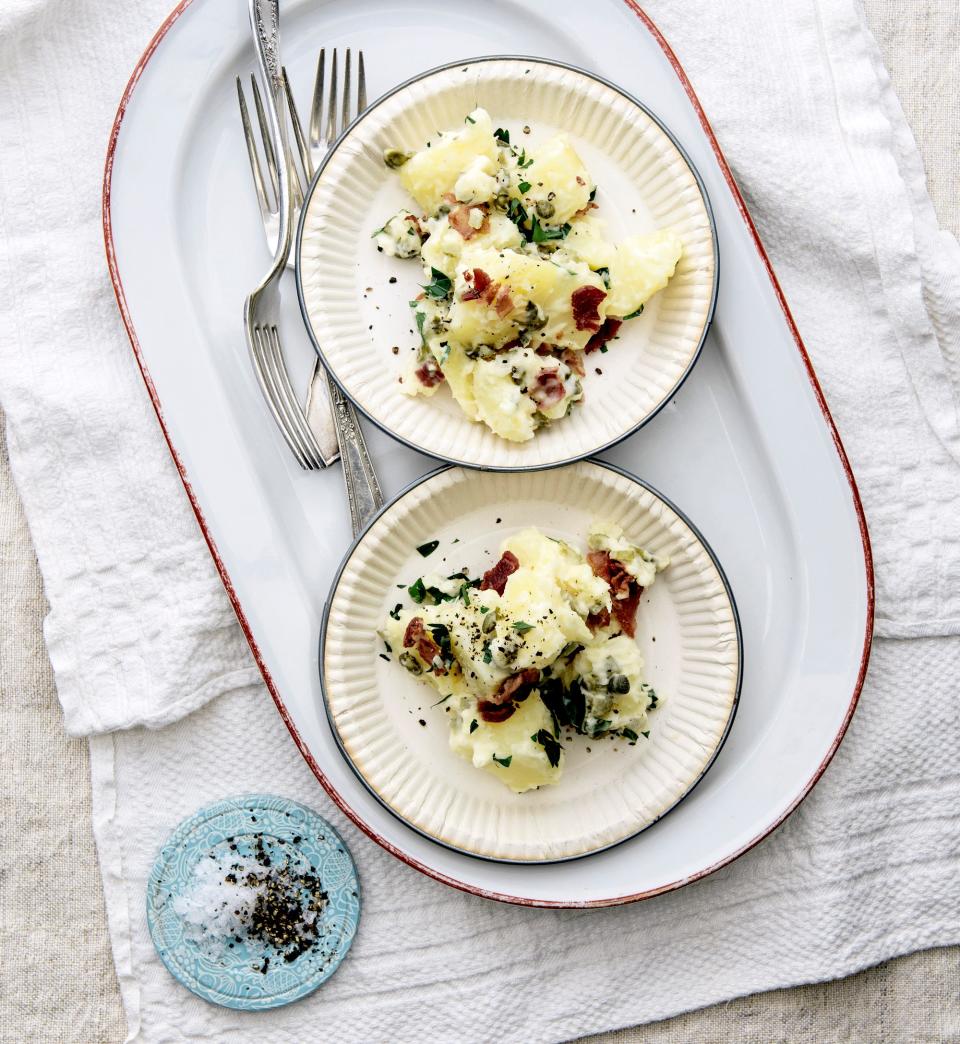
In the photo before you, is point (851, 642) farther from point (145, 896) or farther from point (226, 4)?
point (226, 4)

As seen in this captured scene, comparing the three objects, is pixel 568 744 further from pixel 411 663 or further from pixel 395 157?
pixel 395 157

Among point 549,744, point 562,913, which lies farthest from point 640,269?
point 562,913

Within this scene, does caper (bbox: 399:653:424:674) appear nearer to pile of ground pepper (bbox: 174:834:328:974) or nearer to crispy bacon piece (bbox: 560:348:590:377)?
pile of ground pepper (bbox: 174:834:328:974)

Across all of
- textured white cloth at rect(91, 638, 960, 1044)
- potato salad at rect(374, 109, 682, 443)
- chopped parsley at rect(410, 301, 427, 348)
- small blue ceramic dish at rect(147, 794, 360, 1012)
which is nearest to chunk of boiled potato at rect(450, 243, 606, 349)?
potato salad at rect(374, 109, 682, 443)

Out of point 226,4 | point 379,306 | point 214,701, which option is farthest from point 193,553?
point 226,4

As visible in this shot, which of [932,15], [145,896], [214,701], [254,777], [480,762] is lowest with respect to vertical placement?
[145,896]
